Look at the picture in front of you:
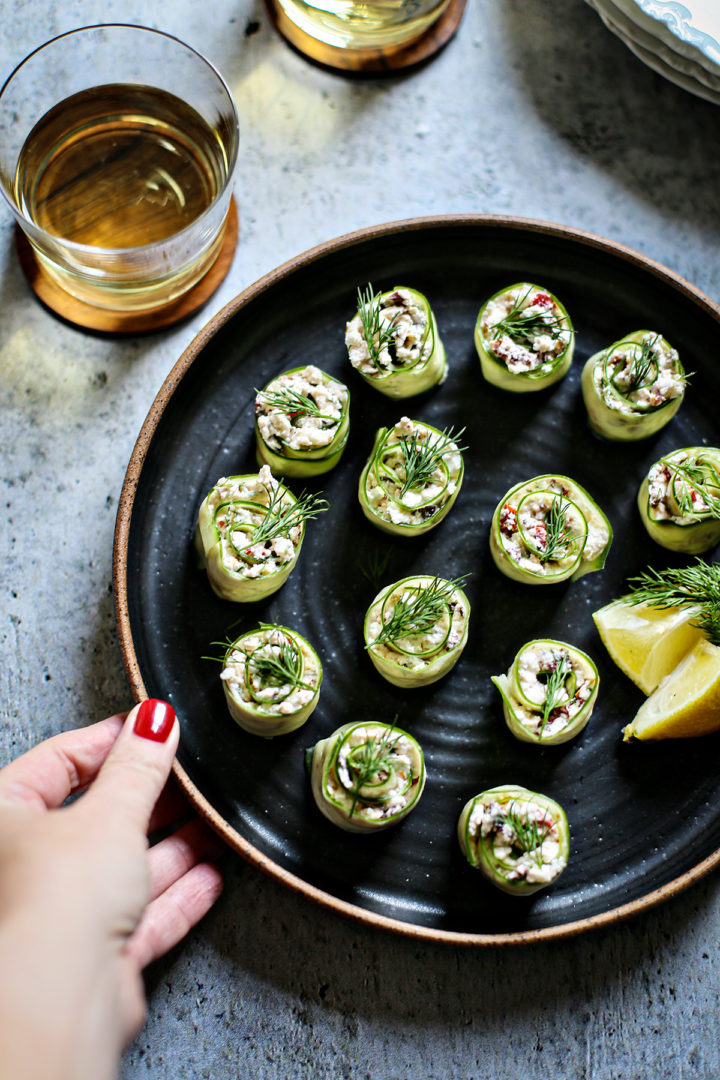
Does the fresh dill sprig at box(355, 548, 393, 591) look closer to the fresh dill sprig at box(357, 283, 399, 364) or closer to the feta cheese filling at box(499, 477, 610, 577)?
the feta cheese filling at box(499, 477, 610, 577)

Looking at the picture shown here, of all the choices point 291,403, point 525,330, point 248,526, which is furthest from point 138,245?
point 525,330

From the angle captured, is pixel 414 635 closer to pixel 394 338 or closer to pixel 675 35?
pixel 394 338

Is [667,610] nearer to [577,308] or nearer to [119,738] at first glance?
[577,308]

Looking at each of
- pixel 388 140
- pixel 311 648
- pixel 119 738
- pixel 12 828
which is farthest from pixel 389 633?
pixel 388 140

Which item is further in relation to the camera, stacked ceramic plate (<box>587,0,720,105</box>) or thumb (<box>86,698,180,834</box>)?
stacked ceramic plate (<box>587,0,720,105</box>)

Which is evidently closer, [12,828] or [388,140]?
[12,828]

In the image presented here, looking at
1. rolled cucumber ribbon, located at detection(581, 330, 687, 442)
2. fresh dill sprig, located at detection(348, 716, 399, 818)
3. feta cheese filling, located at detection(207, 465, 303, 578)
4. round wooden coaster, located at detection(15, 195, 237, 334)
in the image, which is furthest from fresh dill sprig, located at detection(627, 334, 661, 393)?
round wooden coaster, located at detection(15, 195, 237, 334)
